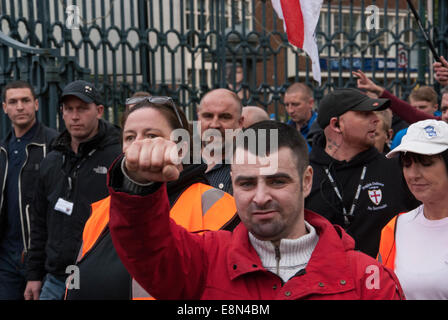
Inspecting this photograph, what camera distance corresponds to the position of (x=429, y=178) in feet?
10.1

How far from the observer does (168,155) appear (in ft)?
5.44

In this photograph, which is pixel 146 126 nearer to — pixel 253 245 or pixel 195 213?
pixel 195 213

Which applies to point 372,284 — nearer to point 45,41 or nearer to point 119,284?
point 119,284

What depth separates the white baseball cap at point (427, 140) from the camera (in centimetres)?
307

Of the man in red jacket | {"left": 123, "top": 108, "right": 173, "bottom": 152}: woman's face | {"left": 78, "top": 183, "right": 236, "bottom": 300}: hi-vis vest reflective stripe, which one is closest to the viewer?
the man in red jacket

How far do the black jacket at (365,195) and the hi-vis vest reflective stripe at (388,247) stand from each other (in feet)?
2.33

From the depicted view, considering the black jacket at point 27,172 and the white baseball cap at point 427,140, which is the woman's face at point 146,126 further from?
the black jacket at point 27,172

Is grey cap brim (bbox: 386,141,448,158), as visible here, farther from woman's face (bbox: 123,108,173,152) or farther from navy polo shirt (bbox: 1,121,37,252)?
navy polo shirt (bbox: 1,121,37,252)

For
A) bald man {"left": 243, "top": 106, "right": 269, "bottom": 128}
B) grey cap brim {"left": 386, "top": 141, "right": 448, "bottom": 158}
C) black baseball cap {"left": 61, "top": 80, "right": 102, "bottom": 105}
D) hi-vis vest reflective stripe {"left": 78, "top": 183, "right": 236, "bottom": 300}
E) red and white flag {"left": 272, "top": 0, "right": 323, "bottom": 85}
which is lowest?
hi-vis vest reflective stripe {"left": 78, "top": 183, "right": 236, "bottom": 300}

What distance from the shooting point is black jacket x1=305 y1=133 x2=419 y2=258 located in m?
3.90

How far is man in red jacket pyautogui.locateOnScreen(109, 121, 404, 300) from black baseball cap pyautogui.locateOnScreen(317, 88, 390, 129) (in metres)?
2.00

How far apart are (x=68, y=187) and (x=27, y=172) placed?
97 cm

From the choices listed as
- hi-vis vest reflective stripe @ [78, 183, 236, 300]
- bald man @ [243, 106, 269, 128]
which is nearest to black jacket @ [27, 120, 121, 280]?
bald man @ [243, 106, 269, 128]
